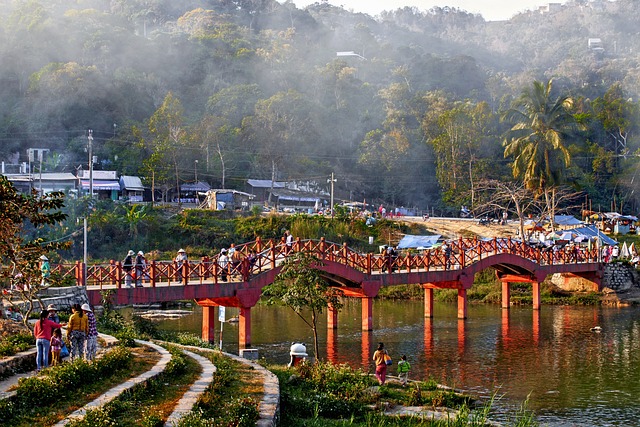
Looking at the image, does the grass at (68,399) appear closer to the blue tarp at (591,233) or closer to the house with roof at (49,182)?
Answer: the blue tarp at (591,233)

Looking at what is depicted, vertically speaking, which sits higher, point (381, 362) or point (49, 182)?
point (49, 182)

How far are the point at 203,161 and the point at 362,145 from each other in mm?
20173

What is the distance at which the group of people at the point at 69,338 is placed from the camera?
17000 mm

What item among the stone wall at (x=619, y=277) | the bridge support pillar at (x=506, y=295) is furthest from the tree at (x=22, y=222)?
the stone wall at (x=619, y=277)

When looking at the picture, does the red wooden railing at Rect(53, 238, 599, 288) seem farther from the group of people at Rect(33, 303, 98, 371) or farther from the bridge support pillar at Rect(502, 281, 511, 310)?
the group of people at Rect(33, 303, 98, 371)

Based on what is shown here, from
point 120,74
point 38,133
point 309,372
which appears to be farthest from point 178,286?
point 120,74

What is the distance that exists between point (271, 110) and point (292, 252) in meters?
60.8

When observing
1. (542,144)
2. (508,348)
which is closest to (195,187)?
(542,144)

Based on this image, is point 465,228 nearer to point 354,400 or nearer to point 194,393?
point 354,400

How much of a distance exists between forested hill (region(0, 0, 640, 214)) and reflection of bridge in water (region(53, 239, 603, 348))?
20800 mm

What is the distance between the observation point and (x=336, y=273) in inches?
1399

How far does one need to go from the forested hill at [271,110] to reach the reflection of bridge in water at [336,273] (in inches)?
819

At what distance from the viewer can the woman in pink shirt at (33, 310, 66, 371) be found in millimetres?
16906

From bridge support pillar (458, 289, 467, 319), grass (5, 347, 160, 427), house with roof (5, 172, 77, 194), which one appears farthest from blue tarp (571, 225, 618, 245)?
grass (5, 347, 160, 427)
